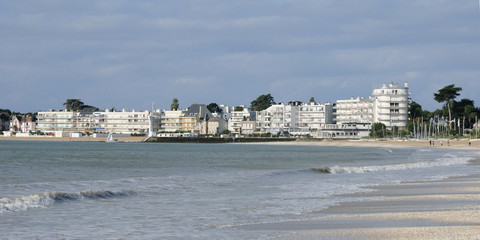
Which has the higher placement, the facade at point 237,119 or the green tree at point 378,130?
the facade at point 237,119

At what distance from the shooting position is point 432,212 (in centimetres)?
1348

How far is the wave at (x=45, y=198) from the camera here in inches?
617

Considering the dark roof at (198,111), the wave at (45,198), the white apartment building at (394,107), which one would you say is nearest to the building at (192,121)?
the dark roof at (198,111)

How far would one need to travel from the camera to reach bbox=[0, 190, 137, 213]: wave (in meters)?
15.7

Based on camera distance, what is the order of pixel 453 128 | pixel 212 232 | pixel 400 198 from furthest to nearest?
pixel 453 128
pixel 400 198
pixel 212 232

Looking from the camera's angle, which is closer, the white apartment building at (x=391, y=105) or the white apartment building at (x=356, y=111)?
the white apartment building at (x=391, y=105)

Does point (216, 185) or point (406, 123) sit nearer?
point (216, 185)

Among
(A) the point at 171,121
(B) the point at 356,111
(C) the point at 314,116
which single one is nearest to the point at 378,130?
(B) the point at 356,111

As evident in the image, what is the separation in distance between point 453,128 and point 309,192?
119755mm

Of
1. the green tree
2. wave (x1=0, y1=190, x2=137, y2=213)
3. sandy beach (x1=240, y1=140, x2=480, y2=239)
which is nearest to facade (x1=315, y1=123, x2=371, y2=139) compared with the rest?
the green tree

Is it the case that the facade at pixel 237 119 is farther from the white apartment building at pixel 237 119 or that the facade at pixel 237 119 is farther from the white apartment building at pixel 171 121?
the white apartment building at pixel 171 121

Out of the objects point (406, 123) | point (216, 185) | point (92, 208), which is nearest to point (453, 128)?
point (406, 123)

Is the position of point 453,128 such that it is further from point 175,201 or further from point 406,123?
point 175,201

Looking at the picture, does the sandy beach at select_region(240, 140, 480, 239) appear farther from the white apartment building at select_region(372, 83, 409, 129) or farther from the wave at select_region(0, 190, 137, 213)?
the white apartment building at select_region(372, 83, 409, 129)
